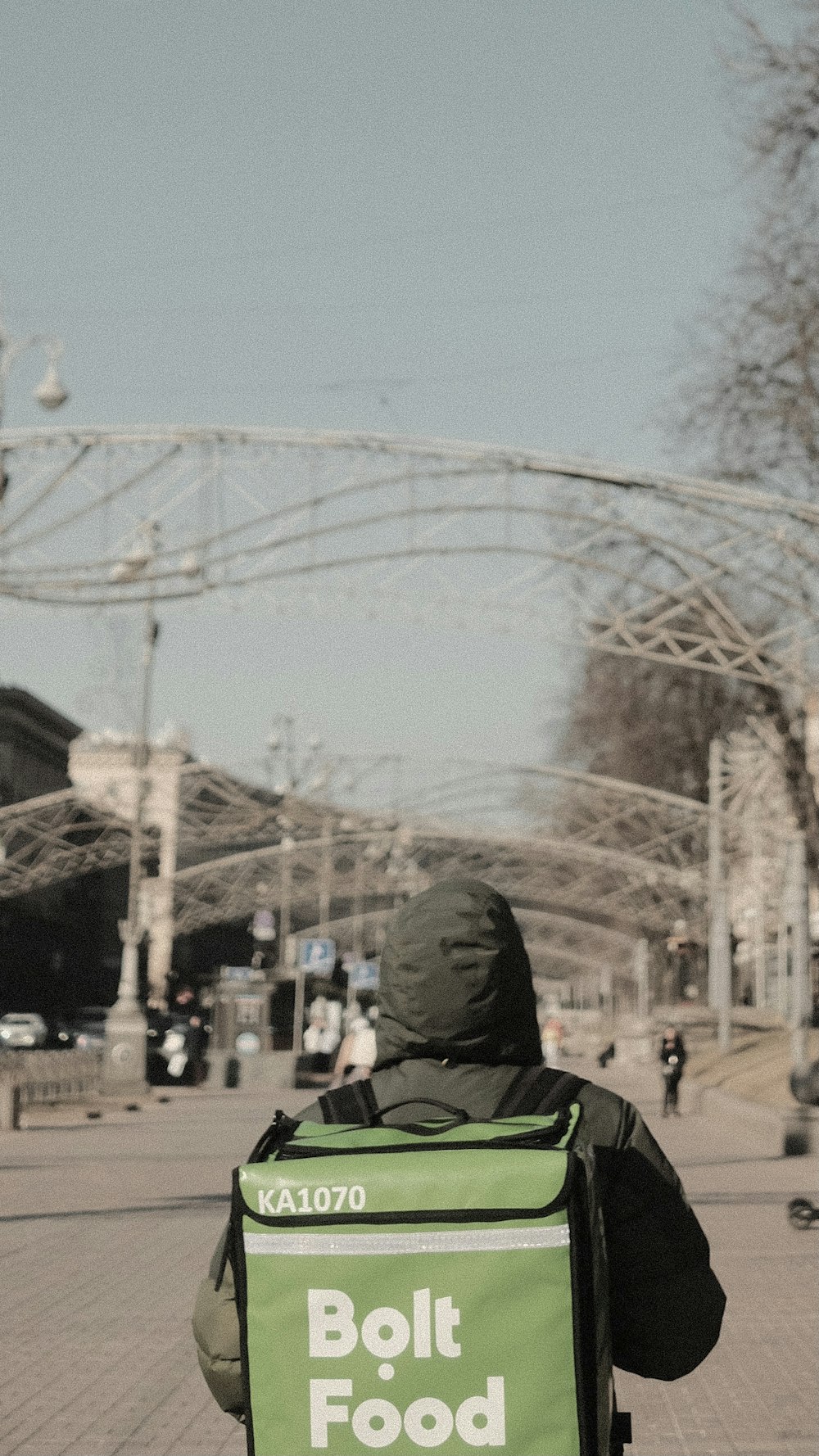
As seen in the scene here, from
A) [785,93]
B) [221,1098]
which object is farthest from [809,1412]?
[221,1098]

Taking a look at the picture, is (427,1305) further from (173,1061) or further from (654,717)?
(654,717)

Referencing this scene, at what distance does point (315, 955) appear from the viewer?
148ft

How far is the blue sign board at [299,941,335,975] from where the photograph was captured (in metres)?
44.9

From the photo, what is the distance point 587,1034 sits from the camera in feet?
296

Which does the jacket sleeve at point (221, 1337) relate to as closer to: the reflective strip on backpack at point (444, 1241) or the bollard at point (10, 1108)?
the reflective strip on backpack at point (444, 1241)

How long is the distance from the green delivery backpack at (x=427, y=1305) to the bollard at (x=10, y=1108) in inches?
1051

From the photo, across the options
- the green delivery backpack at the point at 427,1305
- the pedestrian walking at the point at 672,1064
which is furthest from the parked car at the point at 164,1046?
the green delivery backpack at the point at 427,1305

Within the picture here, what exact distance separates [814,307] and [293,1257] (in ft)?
90.5

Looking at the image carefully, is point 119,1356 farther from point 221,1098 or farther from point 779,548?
point 221,1098

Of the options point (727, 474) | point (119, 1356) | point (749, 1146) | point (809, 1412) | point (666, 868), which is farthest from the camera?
point (666, 868)

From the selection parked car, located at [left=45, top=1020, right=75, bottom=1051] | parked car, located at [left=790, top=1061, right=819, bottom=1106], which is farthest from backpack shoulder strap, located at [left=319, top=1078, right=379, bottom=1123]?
parked car, located at [left=45, top=1020, right=75, bottom=1051]

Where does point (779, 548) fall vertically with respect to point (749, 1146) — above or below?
above

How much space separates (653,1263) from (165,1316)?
885cm

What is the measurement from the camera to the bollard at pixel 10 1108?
2949 cm
